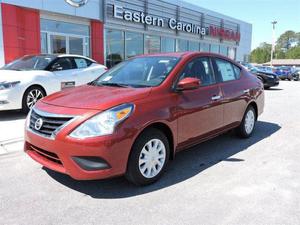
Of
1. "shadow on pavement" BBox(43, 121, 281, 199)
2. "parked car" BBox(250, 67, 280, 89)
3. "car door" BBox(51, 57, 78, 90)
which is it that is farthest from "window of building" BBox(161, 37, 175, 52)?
"shadow on pavement" BBox(43, 121, 281, 199)

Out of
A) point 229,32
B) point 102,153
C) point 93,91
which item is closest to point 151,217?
point 102,153

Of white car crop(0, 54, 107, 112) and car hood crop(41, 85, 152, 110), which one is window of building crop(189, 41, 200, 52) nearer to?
white car crop(0, 54, 107, 112)

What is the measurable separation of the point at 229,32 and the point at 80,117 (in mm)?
27146

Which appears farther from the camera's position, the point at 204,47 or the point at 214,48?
the point at 214,48

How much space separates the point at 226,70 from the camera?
5.22 m

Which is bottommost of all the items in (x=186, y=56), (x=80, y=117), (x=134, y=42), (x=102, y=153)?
(x=102, y=153)

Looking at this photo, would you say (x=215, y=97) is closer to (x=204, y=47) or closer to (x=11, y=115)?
(x=11, y=115)

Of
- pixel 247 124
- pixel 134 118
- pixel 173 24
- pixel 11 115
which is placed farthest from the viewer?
pixel 173 24

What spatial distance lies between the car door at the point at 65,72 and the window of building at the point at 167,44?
1286 cm

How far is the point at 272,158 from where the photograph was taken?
4656 millimetres

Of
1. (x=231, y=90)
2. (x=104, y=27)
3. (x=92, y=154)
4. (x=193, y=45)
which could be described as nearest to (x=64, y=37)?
(x=104, y=27)

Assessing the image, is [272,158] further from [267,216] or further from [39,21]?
[39,21]

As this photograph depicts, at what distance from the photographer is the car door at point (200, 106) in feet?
13.1

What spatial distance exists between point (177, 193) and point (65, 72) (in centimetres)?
607
